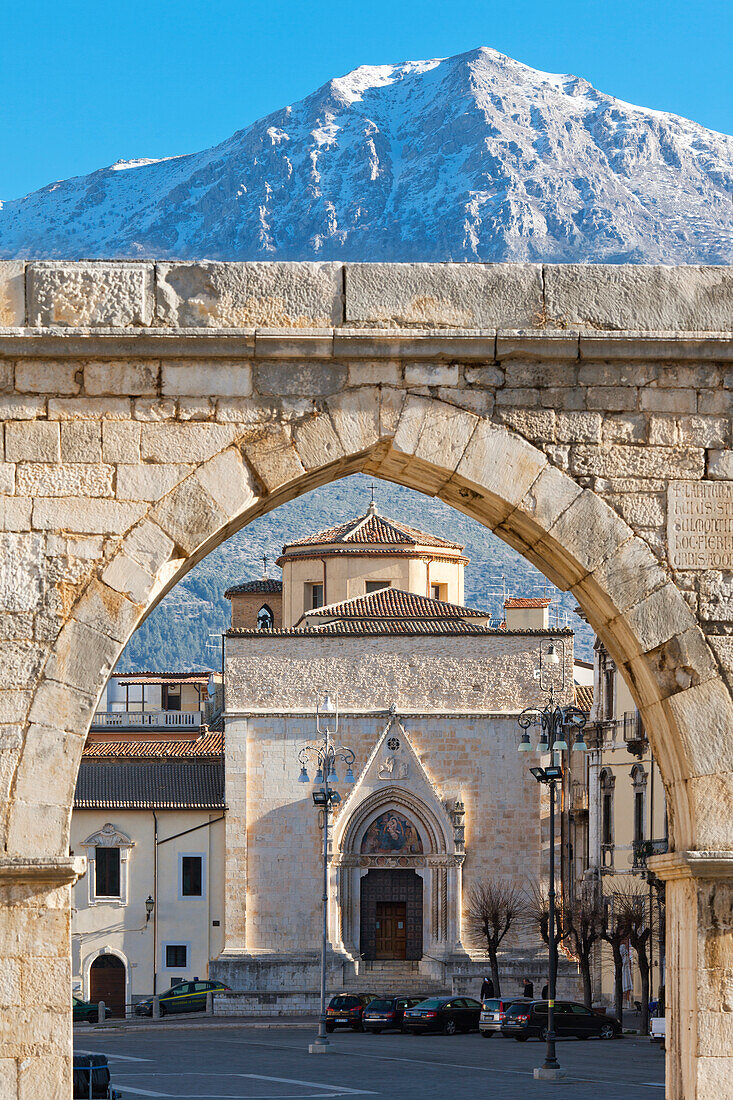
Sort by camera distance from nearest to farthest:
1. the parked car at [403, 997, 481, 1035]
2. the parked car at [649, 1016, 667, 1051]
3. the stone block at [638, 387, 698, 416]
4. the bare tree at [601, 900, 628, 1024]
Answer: the stone block at [638, 387, 698, 416] < the parked car at [649, 1016, 667, 1051] < the bare tree at [601, 900, 628, 1024] < the parked car at [403, 997, 481, 1035]

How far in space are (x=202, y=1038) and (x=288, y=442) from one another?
26.9 meters

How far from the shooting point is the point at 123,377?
25.4 ft

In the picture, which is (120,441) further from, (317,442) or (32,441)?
(317,442)

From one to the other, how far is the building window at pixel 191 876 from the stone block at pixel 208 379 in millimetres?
37720

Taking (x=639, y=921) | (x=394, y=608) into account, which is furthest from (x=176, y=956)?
(x=639, y=921)

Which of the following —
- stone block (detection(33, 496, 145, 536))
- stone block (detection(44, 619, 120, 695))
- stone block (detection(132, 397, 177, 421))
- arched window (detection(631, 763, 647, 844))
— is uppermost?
stone block (detection(132, 397, 177, 421))

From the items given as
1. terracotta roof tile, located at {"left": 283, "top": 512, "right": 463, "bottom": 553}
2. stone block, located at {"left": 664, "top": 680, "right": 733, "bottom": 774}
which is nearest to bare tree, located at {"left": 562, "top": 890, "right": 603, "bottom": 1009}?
terracotta roof tile, located at {"left": 283, "top": 512, "right": 463, "bottom": 553}

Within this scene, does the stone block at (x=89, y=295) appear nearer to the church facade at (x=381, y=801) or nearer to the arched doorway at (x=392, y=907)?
the church facade at (x=381, y=801)

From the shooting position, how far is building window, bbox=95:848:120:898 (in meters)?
43.8

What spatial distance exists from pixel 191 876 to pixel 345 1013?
10884 mm

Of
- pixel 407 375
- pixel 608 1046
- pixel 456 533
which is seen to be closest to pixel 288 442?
pixel 407 375

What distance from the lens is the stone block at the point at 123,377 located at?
25.4 ft

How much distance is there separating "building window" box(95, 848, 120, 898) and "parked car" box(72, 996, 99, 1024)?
448 cm

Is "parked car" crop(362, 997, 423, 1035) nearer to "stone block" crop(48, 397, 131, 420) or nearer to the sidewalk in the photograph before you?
the sidewalk
